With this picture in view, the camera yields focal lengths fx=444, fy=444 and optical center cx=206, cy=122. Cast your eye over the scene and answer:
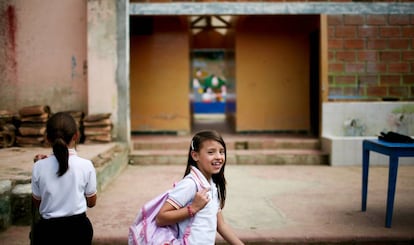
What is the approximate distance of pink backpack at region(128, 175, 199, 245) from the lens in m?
2.28

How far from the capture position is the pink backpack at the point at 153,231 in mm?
2283

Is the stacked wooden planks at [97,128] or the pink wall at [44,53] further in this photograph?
the pink wall at [44,53]

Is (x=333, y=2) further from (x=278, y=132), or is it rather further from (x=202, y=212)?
(x=202, y=212)

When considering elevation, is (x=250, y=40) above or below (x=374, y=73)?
above

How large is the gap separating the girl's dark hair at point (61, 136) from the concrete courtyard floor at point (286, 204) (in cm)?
160

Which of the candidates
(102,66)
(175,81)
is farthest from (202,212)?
(175,81)

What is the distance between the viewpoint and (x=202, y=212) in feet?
7.68

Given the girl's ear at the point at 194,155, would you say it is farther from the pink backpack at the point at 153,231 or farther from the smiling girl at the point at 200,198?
the pink backpack at the point at 153,231

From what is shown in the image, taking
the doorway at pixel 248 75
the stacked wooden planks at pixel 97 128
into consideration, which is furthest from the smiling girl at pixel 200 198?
the doorway at pixel 248 75

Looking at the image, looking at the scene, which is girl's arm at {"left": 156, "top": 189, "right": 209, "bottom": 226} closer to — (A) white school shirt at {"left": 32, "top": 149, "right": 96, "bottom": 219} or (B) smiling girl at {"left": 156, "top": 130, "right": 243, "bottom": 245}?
(B) smiling girl at {"left": 156, "top": 130, "right": 243, "bottom": 245}

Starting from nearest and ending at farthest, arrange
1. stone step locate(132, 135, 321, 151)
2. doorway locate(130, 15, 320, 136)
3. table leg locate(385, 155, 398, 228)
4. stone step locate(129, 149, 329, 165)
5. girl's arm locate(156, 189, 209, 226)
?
girl's arm locate(156, 189, 209, 226) < table leg locate(385, 155, 398, 228) < stone step locate(129, 149, 329, 165) < stone step locate(132, 135, 321, 151) < doorway locate(130, 15, 320, 136)

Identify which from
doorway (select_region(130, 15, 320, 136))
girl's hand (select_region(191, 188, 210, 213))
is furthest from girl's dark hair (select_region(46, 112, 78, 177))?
doorway (select_region(130, 15, 320, 136))

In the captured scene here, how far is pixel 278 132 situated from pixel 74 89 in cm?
471

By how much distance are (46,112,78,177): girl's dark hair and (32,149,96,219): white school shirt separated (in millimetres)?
51
